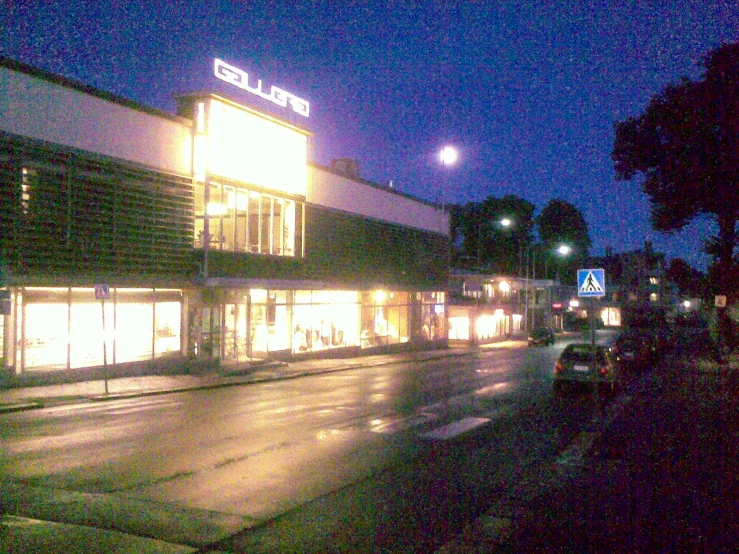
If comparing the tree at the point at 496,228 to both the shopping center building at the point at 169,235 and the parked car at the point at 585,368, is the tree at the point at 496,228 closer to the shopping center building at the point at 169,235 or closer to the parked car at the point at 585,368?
the shopping center building at the point at 169,235

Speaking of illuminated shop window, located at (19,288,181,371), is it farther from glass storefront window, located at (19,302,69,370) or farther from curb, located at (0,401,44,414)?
curb, located at (0,401,44,414)

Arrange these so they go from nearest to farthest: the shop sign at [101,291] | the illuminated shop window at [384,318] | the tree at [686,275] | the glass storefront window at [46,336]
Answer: the shop sign at [101,291]
the glass storefront window at [46,336]
the illuminated shop window at [384,318]
the tree at [686,275]

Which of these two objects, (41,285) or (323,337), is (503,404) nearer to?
(41,285)

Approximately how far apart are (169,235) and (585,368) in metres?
14.9

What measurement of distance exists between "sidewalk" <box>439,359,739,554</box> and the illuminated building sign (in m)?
19.2

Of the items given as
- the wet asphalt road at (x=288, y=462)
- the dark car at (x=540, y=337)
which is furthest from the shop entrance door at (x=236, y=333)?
the dark car at (x=540, y=337)

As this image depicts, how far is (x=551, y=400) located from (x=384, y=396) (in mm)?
4492

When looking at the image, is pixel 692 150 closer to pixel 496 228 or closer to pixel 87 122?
pixel 87 122

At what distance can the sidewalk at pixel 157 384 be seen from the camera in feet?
62.3

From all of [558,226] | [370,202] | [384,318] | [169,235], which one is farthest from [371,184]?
[558,226]

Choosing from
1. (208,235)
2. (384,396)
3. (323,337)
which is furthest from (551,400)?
(323,337)

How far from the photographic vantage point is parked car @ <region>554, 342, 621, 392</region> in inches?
843

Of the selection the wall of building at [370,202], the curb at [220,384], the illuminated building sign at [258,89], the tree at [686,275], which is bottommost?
the curb at [220,384]

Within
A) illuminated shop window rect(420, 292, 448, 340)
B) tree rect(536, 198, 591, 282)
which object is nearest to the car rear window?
illuminated shop window rect(420, 292, 448, 340)
